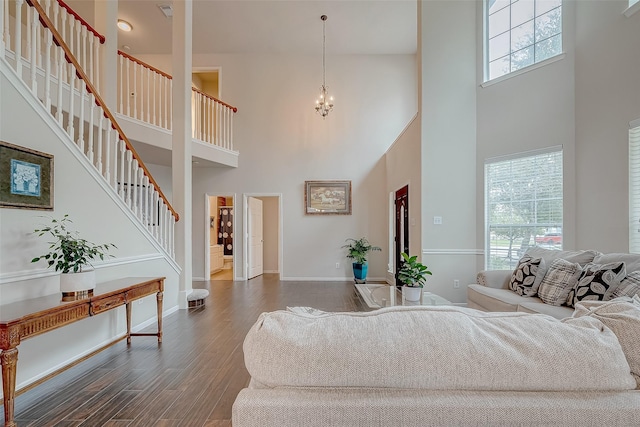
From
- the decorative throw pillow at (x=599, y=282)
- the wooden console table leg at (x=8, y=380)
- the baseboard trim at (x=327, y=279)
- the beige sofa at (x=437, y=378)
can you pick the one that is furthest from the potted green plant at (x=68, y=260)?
the baseboard trim at (x=327, y=279)

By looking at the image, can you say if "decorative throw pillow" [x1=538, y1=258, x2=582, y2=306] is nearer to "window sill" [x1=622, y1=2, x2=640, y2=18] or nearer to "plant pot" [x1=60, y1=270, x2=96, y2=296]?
"window sill" [x1=622, y1=2, x2=640, y2=18]

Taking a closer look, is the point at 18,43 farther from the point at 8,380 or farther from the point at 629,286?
the point at 629,286

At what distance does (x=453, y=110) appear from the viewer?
4.67 m

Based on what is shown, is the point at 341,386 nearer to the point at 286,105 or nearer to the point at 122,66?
the point at 122,66

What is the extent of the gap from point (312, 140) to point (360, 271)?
310 centimetres

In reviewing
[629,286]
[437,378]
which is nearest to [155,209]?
[437,378]

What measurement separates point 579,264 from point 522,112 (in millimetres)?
2308

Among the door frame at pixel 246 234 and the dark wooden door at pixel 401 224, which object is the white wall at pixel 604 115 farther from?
the door frame at pixel 246 234

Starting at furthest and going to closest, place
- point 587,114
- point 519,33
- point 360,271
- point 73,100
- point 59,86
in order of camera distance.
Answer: point 360,271 < point 519,33 < point 587,114 < point 73,100 < point 59,86

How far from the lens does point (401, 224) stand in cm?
602

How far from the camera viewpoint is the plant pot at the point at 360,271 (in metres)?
6.59

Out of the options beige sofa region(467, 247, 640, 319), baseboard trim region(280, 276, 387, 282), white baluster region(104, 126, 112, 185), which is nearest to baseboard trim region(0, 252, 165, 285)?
white baluster region(104, 126, 112, 185)

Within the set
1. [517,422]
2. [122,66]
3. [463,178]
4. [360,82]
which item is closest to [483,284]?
[463,178]

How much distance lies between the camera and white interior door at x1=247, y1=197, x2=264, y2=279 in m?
7.25
